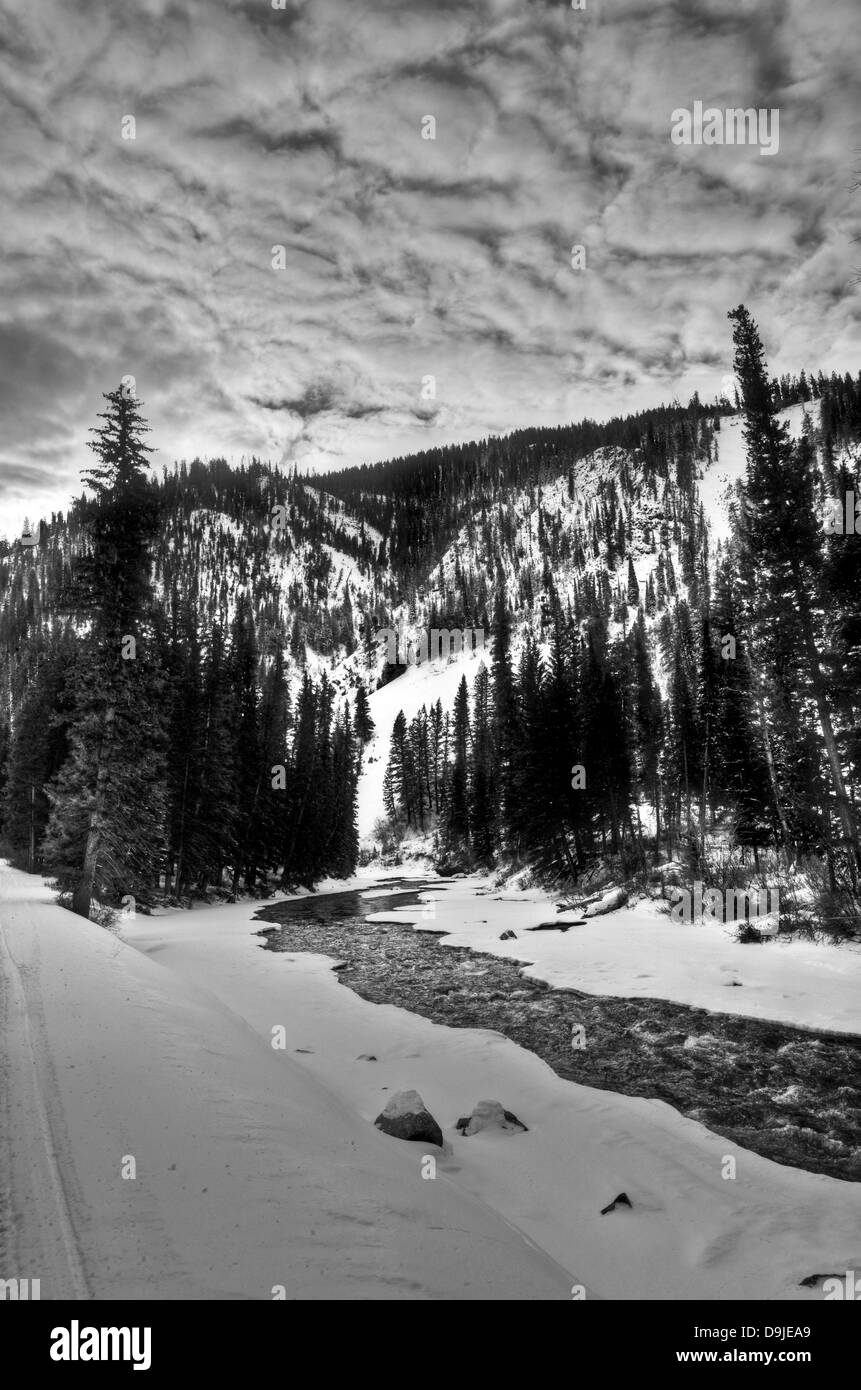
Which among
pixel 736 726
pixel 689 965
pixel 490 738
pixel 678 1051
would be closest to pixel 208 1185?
pixel 678 1051

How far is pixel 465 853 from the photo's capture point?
71.1 metres

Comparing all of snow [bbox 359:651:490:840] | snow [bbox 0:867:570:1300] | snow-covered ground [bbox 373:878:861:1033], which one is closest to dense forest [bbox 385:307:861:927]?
snow-covered ground [bbox 373:878:861:1033]

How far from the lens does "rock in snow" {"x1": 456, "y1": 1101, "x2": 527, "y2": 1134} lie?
746 centimetres

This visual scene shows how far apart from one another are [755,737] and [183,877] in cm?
3413

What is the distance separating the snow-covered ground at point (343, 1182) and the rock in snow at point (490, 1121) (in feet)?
0.45

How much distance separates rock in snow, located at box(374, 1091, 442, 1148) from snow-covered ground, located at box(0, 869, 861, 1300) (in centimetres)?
28

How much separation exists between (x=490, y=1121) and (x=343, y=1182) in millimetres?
3095

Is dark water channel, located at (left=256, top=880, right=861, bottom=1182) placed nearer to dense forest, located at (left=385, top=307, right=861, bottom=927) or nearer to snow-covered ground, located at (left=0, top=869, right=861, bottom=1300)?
snow-covered ground, located at (left=0, top=869, right=861, bottom=1300)

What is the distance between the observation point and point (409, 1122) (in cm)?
695

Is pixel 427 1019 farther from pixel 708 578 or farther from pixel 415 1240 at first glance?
pixel 708 578

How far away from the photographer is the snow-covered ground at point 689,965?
12438 millimetres

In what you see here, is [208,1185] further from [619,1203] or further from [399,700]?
[399,700]
